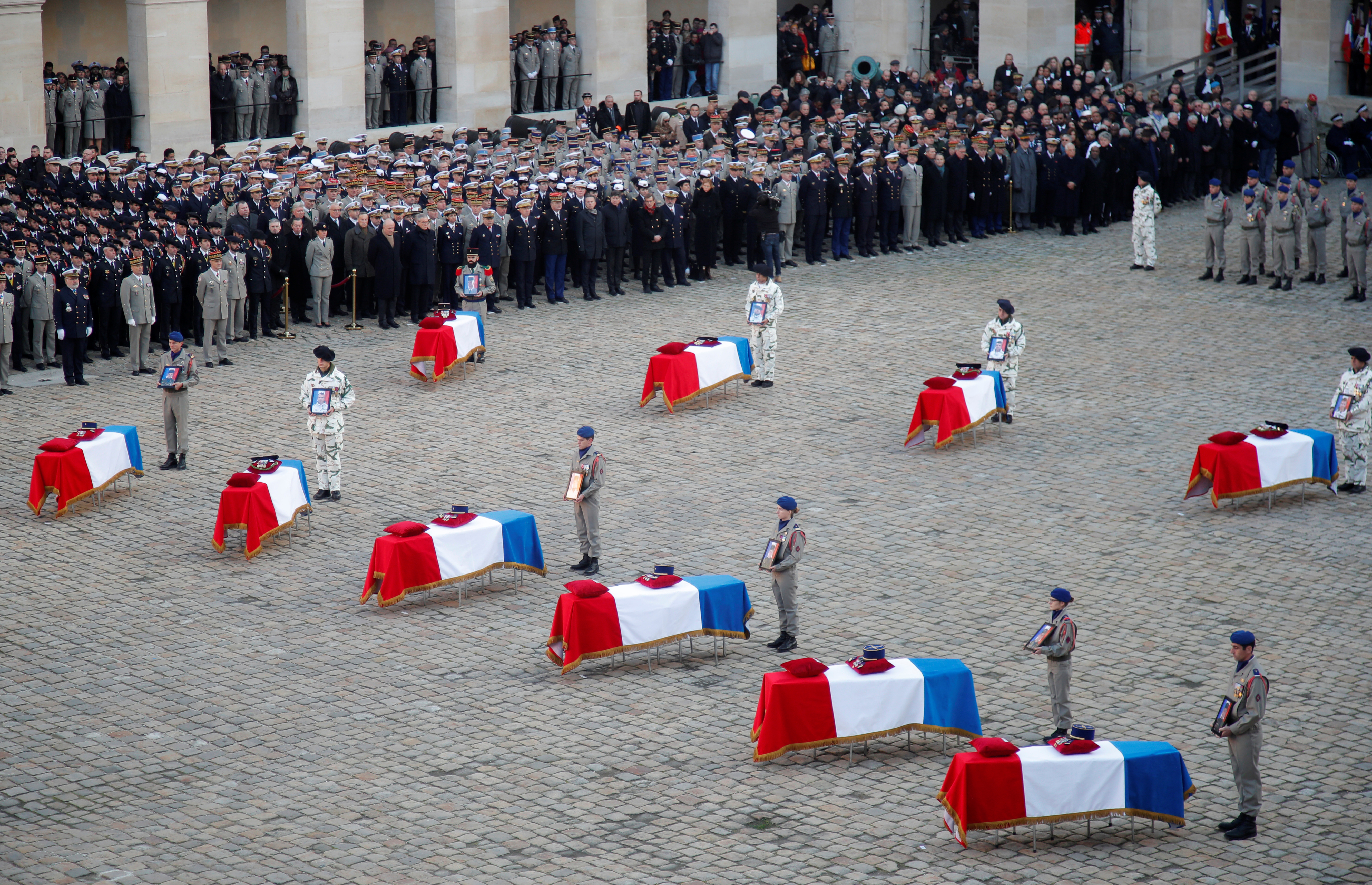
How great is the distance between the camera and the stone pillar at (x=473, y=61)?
38.3m

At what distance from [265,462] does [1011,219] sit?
20043mm

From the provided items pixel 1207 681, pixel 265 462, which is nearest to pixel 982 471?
pixel 1207 681

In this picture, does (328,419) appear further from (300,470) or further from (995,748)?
(995,748)

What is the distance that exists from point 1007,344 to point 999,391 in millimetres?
686

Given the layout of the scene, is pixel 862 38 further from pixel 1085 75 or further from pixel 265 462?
pixel 265 462

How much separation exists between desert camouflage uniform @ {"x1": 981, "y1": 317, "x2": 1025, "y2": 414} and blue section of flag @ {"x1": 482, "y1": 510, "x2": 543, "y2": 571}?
7.19 m

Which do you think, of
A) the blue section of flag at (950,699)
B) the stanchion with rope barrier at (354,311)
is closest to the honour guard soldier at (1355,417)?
the blue section of flag at (950,699)

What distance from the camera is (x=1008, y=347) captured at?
68.6 ft

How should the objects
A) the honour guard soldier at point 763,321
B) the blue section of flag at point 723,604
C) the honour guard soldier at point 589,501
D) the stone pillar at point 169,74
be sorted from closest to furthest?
the blue section of flag at point 723,604, the honour guard soldier at point 589,501, the honour guard soldier at point 763,321, the stone pillar at point 169,74

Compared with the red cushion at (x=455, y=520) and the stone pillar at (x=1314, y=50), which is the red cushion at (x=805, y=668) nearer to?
the red cushion at (x=455, y=520)

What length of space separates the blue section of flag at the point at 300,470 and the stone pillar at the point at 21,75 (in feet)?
58.7

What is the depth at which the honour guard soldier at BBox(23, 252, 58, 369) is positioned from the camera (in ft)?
77.1

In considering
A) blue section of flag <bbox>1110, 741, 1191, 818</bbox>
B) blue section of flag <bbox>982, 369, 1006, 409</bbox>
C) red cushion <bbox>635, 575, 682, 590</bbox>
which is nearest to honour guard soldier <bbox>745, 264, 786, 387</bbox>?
blue section of flag <bbox>982, 369, 1006, 409</bbox>

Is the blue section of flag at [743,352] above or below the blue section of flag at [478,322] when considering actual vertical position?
below
